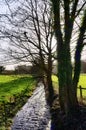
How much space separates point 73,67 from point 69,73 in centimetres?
248

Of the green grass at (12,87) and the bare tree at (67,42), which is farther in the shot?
the green grass at (12,87)

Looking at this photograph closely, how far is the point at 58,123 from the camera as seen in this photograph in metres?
23.3

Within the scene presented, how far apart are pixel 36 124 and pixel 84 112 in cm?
345

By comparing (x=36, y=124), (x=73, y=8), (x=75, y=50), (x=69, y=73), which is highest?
(x=73, y=8)

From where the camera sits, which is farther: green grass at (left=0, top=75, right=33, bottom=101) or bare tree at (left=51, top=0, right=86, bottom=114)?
green grass at (left=0, top=75, right=33, bottom=101)

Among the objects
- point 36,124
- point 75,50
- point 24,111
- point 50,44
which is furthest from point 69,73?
point 50,44

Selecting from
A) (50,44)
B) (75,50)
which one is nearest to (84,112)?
(75,50)

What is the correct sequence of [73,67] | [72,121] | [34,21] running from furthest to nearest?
[34,21] < [73,67] < [72,121]

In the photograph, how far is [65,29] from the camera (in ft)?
78.5

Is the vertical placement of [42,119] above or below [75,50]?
below

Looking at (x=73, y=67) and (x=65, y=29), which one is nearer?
(x=65, y=29)

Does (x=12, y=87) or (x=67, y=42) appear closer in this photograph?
(x=67, y=42)

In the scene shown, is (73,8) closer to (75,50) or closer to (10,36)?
(75,50)

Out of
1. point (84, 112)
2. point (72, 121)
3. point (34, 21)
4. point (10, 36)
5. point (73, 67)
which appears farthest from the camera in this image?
point (34, 21)
